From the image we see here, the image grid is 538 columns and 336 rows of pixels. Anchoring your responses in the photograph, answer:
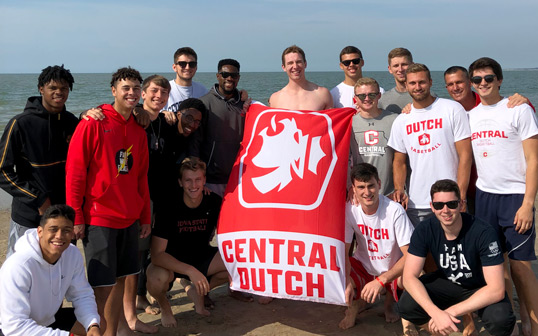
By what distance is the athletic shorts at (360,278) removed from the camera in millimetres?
5273

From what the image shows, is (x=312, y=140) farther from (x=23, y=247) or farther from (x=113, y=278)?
(x=23, y=247)

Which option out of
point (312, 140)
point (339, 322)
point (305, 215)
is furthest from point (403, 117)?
point (339, 322)

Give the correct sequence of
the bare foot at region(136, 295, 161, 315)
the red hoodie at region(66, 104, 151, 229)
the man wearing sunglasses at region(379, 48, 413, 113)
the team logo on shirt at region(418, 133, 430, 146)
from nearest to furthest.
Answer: the red hoodie at region(66, 104, 151, 229) < the team logo on shirt at region(418, 133, 430, 146) < the bare foot at region(136, 295, 161, 315) < the man wearing sunglasses at region(379, 48, 413, 113)

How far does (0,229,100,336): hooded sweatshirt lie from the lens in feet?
13.0

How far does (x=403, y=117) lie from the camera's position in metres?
5.34

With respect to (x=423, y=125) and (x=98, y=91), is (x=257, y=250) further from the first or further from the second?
(x=98, y=91)

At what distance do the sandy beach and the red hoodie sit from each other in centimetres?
139

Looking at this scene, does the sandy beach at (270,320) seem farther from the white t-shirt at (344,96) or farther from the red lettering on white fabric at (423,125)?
the white t-shirt at (344,96)

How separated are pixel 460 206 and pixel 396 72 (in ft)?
7.80

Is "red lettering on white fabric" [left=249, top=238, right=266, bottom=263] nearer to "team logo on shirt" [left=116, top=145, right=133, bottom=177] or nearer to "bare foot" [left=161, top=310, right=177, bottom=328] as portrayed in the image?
"bare foot" [left=161, top=310, right=177, bottom=328]

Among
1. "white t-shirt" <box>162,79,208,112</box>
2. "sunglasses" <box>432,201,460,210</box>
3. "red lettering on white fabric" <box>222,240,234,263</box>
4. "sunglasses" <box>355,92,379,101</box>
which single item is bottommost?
"red lettering on white fabric" <box>222,240,234,263</box>

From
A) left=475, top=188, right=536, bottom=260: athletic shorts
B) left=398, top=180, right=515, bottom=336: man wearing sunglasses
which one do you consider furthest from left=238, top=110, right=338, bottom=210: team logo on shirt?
left=475, top=188, right=536, bottom=260: athletic shorts

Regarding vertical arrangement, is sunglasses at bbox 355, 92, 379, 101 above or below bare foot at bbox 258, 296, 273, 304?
above

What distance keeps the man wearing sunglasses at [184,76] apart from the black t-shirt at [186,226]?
6.20 ft
